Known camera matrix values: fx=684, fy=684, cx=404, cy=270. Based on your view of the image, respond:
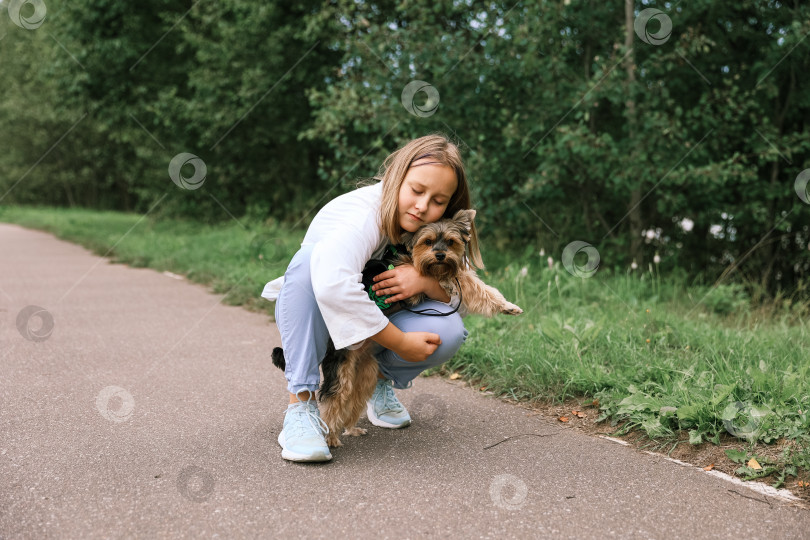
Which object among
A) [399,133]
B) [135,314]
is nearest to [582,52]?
[399,133]

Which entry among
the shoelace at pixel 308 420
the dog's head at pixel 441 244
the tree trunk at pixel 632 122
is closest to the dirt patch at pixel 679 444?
the dog's head at pixel 441 244

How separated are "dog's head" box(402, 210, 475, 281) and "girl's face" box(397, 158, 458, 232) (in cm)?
6

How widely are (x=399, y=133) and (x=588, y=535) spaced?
6.79m

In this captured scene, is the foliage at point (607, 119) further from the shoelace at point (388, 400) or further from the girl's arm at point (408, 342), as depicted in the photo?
the girl's arm at point (408, 342)

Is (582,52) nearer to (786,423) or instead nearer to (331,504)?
(786,423)

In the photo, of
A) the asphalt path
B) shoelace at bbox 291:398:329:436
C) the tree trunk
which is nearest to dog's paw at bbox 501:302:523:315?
the asphalt path

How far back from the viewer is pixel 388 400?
11.9ft

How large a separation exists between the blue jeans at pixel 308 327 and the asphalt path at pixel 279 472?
1.34 ft

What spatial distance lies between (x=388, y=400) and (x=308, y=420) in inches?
23.6

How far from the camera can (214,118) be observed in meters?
13.9

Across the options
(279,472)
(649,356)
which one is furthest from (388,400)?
(649,356)

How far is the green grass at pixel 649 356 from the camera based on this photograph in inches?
129

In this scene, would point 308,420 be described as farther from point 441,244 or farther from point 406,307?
point 441,244

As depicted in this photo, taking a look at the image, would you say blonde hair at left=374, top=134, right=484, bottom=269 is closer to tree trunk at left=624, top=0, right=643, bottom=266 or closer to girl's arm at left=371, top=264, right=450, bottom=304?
girl's arm at left=371, top=264, right=450, bottom=304
